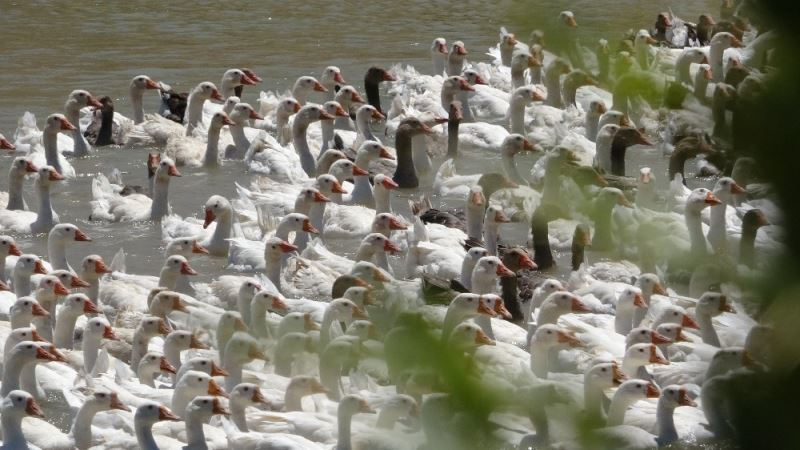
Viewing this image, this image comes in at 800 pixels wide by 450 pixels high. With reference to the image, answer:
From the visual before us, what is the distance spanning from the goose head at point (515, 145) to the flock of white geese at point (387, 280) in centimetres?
3

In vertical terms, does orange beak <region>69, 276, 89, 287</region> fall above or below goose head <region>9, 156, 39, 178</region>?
below

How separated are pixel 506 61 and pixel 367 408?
12644 mm

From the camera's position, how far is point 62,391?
8977 millimetres

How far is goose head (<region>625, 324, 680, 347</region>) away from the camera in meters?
8.84

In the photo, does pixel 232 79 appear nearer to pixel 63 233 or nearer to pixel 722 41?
pixel 722 41

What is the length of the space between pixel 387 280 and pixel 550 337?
39.9 inches

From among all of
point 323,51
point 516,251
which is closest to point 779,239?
point 516,251

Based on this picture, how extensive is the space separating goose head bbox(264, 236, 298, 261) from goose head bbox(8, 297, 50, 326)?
2.19m

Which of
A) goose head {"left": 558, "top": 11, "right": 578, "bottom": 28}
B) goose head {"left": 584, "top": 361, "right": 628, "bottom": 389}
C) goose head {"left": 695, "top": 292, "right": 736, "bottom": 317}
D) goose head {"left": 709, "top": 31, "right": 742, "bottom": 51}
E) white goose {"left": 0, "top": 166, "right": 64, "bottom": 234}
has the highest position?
goose head {"left": 558, "top": 11, "right": 578, "bottom": 28}

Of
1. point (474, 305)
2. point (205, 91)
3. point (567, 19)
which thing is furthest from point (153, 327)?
point (567, 19)

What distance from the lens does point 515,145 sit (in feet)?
46.6

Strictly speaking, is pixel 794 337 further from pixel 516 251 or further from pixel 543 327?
pixel 516 251

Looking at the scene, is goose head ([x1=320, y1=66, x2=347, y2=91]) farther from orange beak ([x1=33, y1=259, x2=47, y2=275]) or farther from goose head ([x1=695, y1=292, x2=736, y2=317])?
goose head ([x1=695, y1=292, x2=736, y2=317])

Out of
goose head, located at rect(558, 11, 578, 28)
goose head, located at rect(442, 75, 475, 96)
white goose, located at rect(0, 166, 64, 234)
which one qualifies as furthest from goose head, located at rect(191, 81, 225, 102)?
goose head, located at rect(558, 11, 578, 28)
